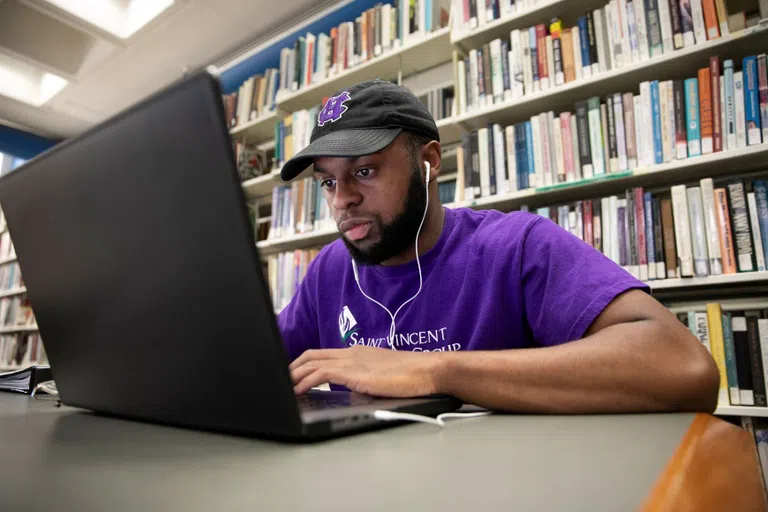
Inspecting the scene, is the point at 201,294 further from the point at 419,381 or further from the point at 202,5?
the point at 202,5

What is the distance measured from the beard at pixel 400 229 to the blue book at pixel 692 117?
91 cm

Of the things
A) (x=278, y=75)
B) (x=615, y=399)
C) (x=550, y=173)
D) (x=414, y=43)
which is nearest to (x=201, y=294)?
(x=615, y=399)

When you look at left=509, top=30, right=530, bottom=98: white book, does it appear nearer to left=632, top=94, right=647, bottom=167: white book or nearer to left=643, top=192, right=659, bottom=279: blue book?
left=632, top=94, right=647, bottom=167: white book

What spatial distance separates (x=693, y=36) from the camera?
1.40 m

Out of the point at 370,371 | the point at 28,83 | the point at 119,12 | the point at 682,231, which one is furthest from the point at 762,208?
the point at 28,83

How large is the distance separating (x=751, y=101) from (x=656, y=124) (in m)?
0.24

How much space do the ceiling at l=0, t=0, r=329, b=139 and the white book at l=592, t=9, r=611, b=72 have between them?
164 cm

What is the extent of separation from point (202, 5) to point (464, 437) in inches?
117

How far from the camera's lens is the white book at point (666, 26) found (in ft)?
4.70

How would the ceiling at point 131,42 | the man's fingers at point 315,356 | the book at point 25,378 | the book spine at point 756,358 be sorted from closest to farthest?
the man's fingers at point 315,356 → the book at point 25,378 → the book spine at point 756,358 → the ceiling at point 131,42

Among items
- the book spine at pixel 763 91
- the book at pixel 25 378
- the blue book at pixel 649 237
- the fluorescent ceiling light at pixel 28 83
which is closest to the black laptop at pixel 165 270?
the book at pixel 25 378

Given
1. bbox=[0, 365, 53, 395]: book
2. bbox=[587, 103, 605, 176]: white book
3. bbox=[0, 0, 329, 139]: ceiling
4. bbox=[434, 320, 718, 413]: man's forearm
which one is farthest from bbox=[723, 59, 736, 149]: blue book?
bbox=[0, 0, 329, 139]: ceiling

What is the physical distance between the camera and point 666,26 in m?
1.44

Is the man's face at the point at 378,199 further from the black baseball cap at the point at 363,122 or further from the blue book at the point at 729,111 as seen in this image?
the blue book at the point at 729,111
